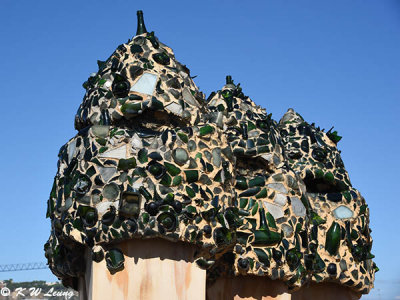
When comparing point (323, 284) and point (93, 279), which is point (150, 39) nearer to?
point (93, 279)

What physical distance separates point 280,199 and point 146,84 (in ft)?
9.84

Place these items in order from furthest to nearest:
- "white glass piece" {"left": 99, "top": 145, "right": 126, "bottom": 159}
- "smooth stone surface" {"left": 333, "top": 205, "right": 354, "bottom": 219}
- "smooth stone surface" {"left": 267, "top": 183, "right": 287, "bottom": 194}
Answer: "smooth stone surface" {"left": 333, "top": 205, "right": 354, "bottom": 219}, "smooth stone surface" {"left": 267, "top": 183, "right": 287, "bottom": 194}, "white glass piece" {"left": 99, "top": 145, "right": 126, "bottom": 159}

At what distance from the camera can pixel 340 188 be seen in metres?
16.2

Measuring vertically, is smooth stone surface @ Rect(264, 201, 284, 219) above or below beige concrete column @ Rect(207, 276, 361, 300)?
above

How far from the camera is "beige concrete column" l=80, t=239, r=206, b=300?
35.9 feet

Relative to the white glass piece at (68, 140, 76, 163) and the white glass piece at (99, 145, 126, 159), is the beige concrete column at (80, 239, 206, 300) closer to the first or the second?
the white glass piece at (99, 145, 126, 159)

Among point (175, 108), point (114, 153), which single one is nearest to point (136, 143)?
point (114, 153)

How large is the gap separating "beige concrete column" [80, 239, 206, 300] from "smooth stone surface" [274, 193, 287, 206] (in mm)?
2445

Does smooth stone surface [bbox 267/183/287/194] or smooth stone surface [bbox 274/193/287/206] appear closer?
smooth stone surface [bbox 274/193/287/206]

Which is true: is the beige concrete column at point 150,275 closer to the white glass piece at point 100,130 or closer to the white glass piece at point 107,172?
the white glass piece at point 107,172

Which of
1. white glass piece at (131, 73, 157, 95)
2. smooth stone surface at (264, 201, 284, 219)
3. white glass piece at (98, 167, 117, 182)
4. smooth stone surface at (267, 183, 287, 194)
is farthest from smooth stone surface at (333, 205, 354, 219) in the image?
white glass piece at (98, 167, 117, 182)

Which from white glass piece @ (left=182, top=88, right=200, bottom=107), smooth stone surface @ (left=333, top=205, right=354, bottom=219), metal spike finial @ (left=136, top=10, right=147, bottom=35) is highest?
metal spike finial @ (left=136, top=10, right=147, bottom=35)

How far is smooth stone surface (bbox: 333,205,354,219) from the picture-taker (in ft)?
51.7

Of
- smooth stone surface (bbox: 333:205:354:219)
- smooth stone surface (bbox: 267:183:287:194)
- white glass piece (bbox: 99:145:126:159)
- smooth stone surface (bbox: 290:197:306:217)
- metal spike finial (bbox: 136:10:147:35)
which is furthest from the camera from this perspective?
smooth stone surface (bbox: 333:205:354:219)
